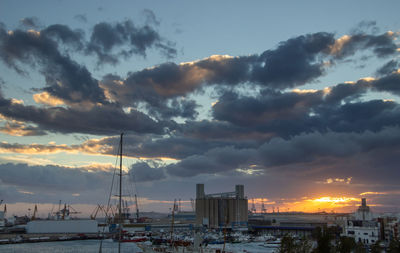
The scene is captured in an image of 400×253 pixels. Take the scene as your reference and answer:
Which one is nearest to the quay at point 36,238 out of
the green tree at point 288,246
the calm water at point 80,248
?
the calm water at point 80,248

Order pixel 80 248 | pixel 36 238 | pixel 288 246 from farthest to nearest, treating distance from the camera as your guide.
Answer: pixel 36 238, pixel 80 248, pixel 288 246

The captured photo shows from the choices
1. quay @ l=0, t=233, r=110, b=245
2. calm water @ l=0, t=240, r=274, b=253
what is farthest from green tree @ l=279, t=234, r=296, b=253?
quay @ l=0, t=233, r=110, b=245

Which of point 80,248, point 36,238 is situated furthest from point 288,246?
point 36,238

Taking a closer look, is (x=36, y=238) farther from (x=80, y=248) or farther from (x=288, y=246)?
(x=288, y=246)

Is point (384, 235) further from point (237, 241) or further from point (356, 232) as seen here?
point (237, 241)

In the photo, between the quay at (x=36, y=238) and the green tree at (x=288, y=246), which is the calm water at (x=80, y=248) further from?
the green tree at (x=288, y=246)

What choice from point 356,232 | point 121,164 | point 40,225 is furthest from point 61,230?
point 121,164

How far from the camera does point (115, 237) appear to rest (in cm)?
16875

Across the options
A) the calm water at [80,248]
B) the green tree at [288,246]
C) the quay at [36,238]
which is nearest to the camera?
the green tree at [288,246]

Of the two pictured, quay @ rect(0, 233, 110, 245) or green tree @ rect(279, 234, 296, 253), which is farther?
quay @ rect(0, 233, 110, 245)

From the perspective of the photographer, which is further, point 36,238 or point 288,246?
point 36,238

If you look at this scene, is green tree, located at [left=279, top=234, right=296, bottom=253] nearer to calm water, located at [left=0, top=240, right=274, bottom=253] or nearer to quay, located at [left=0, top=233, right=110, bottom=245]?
calm water, located at [left=0, top=240, right=274, bottom=253]

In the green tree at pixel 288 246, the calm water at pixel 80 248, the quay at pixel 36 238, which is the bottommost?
the quay at pixel 36 238

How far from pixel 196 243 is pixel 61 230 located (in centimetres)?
13070
